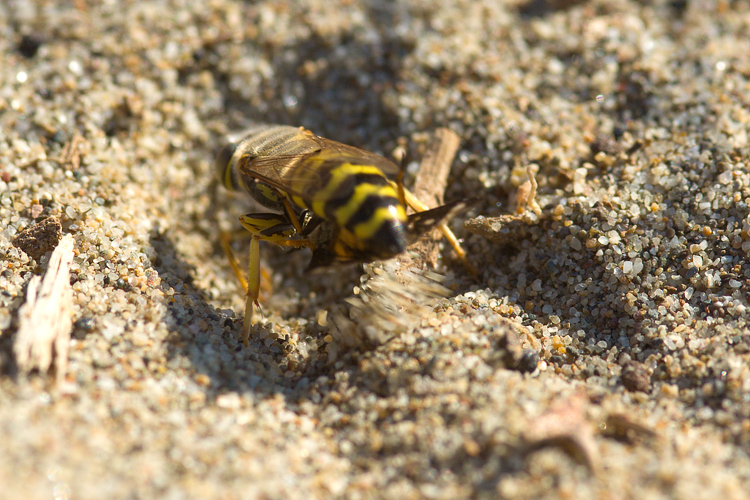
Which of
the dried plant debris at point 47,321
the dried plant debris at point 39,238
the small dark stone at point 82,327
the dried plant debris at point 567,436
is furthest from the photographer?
the dried plant debris at point 39,238

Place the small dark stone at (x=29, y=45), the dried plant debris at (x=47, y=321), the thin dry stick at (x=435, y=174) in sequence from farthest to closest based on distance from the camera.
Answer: the small dark stone at (x=29, y=45)
the thin dry stick at (x=435, y=174)
the dried plant debris at (x=47, y=321)

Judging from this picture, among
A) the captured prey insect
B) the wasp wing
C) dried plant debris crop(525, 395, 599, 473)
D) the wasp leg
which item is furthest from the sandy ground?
the wasp wing

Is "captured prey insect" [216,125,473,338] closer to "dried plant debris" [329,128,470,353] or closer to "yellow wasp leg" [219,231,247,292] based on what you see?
"yellow wasp leg" [219,231,247,292]

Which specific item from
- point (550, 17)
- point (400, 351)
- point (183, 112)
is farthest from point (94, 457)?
point (550, 17)

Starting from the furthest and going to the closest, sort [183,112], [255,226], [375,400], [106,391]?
1. [183,112]
2. [255,226]
3. [375,400]
4. [106,391]

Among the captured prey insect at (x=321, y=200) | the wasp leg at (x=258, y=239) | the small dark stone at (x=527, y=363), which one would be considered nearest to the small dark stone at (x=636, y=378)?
the small dark stone at (x=527, y=363)

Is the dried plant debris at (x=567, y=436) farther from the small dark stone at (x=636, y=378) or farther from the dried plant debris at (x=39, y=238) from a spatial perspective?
the dried plant debris at (x=39, y=238)

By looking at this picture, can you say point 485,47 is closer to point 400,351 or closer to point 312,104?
point 312,104
